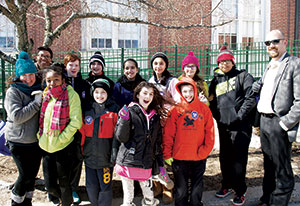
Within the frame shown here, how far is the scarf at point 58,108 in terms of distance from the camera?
333 cm

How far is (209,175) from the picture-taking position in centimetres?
494

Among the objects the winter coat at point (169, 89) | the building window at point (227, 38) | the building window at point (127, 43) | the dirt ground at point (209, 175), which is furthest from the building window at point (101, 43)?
the winter coat at point (169, 89)

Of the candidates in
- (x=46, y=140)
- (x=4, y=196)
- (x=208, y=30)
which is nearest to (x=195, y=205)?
(x=46, y=140)

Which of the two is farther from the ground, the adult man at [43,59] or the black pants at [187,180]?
the adult man at [43,59]

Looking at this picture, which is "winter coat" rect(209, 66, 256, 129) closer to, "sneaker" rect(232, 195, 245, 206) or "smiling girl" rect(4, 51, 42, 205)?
"sneaker" rect(232, 195, 245, 206)

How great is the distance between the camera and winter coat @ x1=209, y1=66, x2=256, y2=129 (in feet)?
12.3

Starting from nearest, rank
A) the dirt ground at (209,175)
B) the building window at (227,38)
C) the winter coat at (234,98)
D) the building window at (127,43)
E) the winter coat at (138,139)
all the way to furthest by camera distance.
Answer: the winter coat at (138,139), the winter coat at (234,98), the dirt ground at (209,175), the building window at (127,43), the building window at (227,38)

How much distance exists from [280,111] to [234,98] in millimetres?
649

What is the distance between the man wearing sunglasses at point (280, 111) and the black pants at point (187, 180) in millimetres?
872

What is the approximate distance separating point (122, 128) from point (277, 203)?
199cm

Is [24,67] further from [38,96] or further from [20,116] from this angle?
[20,116]

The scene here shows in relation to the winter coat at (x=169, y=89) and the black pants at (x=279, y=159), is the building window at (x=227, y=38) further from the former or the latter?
the black pants at (x=279, y=159)

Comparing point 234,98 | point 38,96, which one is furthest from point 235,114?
point 38,96

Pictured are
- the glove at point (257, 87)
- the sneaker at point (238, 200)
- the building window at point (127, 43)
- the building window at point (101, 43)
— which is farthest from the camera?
the building window at point (127, 43)
